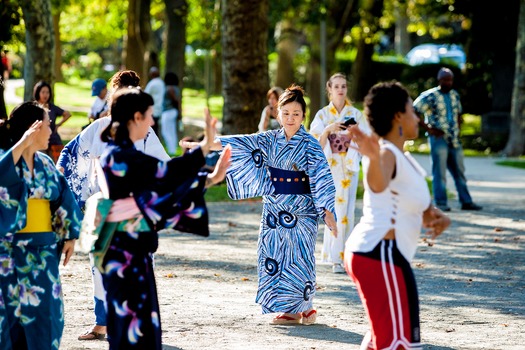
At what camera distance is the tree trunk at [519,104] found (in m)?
23.6

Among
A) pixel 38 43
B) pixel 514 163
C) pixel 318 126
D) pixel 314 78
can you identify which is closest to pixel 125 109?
pixel 318 126

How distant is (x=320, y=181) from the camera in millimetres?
8359

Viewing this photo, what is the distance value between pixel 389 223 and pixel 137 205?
4.30ft

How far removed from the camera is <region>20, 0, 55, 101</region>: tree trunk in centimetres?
1998

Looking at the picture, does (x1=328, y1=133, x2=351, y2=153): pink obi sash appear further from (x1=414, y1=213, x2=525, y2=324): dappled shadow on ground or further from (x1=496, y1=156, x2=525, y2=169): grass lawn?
(x1=496, y1=156, x2=525, y2=169): grass lawn

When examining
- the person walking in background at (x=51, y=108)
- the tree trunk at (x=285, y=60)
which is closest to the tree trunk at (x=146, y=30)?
the tree trunk at (x=285, y=60)

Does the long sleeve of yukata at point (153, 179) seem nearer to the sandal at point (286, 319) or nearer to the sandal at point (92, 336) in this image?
the sandal at point (92, 336)

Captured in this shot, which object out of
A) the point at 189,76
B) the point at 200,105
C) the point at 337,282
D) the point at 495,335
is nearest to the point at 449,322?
the point at 495,335

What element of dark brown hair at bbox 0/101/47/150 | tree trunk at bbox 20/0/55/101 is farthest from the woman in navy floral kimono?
tree trunk at bbox 20/0/55/101

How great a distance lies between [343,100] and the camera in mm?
10422

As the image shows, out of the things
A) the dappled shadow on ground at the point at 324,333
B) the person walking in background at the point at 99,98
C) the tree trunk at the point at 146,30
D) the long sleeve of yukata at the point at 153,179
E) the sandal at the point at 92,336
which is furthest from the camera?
the tree trunk at the point at 146,30

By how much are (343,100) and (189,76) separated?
42943 mm

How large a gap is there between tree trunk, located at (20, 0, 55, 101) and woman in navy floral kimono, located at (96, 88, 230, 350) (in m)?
14.6

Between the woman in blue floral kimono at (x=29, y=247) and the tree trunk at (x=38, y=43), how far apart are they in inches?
557
